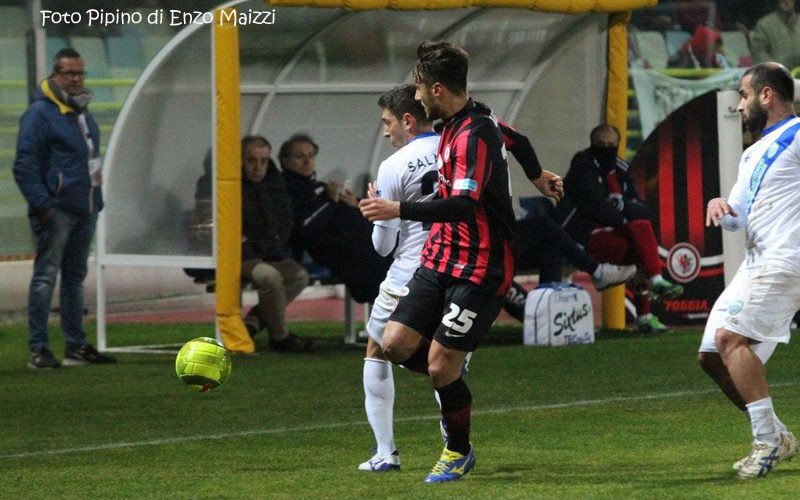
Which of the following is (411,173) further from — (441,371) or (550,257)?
(550,257)

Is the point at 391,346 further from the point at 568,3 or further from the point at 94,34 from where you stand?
the point at 94,34

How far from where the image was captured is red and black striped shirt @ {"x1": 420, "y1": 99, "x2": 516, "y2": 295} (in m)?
6.50

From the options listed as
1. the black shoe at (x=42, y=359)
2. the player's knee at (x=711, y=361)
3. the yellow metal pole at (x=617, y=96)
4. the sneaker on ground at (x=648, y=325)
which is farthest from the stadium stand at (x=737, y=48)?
the player's knee at (x=711, y=361)

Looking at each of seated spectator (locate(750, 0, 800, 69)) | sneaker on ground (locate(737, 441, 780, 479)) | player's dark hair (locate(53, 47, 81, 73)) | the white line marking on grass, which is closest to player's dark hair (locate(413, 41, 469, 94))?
sneaker on ground (locate(737, 441, 780, 479))

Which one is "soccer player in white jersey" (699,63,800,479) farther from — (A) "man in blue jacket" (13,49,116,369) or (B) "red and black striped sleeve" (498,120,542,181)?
(A) "man in blue jacket" (13,49,116,369)

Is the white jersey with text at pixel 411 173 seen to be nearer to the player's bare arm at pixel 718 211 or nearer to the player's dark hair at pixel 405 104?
the player's dark hair at pixel 405 104

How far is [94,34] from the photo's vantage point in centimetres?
1794

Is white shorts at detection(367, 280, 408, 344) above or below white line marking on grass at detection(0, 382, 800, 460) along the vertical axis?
above

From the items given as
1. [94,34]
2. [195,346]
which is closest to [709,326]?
[195,346]

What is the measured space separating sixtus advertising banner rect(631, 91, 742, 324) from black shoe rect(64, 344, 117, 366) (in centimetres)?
510

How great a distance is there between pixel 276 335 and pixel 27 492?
19.4 ft

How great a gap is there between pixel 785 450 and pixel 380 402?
1757 mm

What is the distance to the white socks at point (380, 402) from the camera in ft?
23.5

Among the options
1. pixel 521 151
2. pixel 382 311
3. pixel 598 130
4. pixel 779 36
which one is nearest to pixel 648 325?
pixel 598 130
